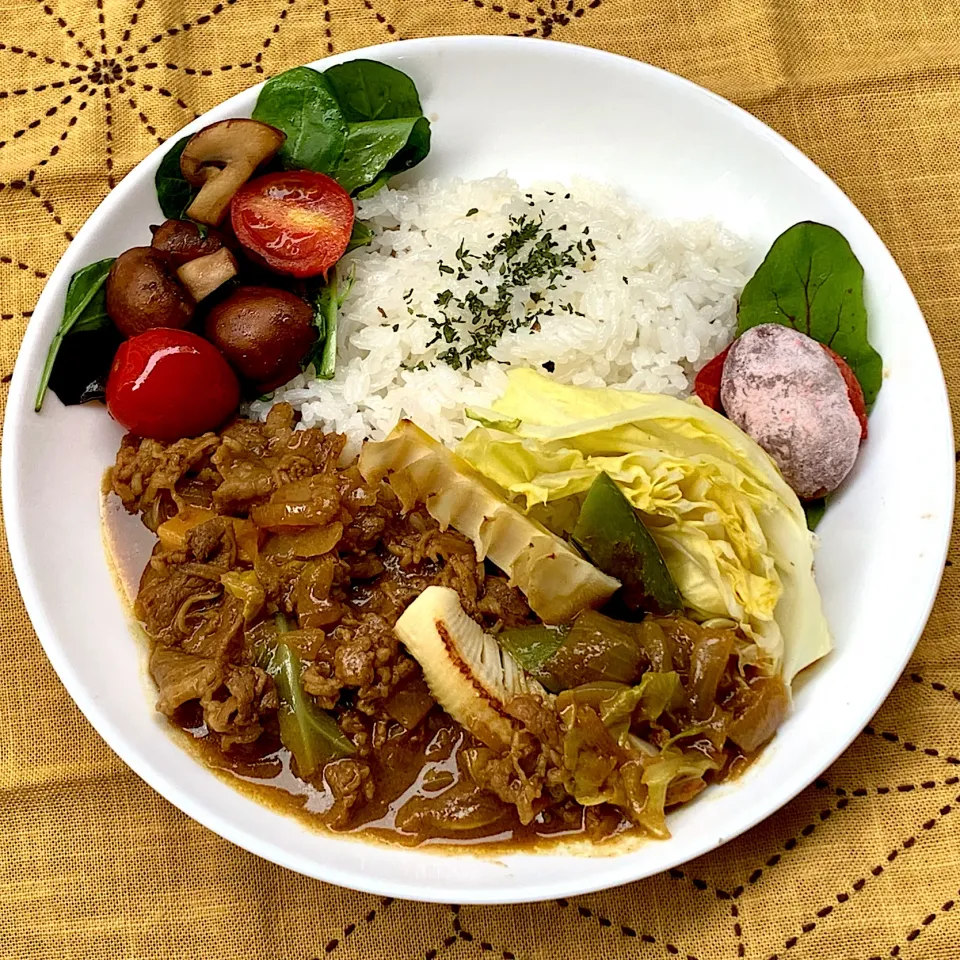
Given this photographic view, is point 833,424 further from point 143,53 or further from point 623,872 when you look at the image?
point 143,53

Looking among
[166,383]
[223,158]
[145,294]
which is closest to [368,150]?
[223,158]

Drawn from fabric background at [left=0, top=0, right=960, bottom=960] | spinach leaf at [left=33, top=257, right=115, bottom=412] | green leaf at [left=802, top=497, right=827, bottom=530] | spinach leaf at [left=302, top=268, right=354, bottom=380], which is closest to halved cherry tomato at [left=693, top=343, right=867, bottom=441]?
green leaf at [left=802, top=497, right=827, bottom=530]

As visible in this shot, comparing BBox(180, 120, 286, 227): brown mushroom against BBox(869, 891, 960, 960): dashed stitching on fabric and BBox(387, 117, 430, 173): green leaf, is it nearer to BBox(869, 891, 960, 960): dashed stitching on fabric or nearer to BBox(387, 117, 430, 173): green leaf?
BBox(387, 117, 430, 173): green leaf

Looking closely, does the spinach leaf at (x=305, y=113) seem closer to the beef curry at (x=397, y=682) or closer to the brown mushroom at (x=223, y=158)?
the brown mushroom at (x=223, y=158)

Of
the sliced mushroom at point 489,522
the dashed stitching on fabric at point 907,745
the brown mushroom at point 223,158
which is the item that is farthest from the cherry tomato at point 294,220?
the dashed stitching on fabric at point 907,745

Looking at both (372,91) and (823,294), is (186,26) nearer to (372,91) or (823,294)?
(372,91)
